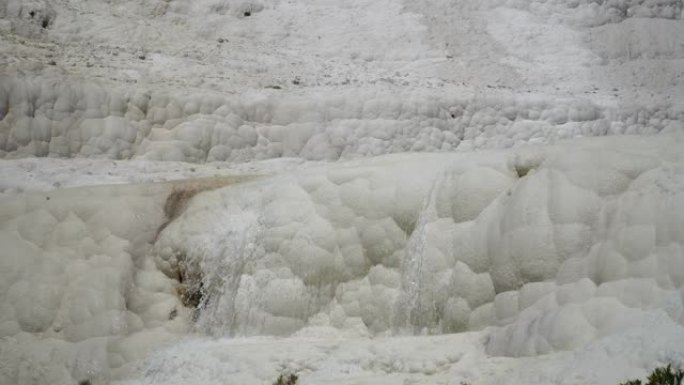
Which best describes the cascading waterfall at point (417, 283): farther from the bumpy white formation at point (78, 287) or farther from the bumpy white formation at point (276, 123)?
the bumpy white formation at point (276, 123)

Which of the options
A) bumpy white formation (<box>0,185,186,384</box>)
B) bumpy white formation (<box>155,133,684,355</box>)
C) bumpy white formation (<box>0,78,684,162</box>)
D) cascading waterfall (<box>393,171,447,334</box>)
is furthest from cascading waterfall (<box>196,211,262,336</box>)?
bumpy white formation (<box>0,78,684,162</box>)

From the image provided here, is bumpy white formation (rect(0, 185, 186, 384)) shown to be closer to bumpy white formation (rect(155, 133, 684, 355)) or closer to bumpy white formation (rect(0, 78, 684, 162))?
bumpy white formation (rect(155, 133, 684, 355))

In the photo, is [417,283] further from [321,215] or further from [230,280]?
[230,280]

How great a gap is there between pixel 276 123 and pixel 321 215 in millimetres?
5949

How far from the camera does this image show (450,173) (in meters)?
6.71

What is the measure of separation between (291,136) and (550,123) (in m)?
5.21

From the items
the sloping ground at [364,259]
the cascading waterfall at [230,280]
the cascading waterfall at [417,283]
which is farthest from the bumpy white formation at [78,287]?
the cascading waterfall at [417,283]

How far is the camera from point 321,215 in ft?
23.7

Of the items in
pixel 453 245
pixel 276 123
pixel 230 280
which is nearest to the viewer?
pixel 453 245

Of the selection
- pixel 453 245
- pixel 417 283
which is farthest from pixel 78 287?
pixel 453 245

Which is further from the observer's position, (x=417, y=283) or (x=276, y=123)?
(x=276, y=123)

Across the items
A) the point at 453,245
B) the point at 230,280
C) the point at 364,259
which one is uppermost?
the point at 453,245

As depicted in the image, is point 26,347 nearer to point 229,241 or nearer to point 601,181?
point 229,241

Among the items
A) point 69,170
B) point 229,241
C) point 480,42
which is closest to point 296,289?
point 229,241
